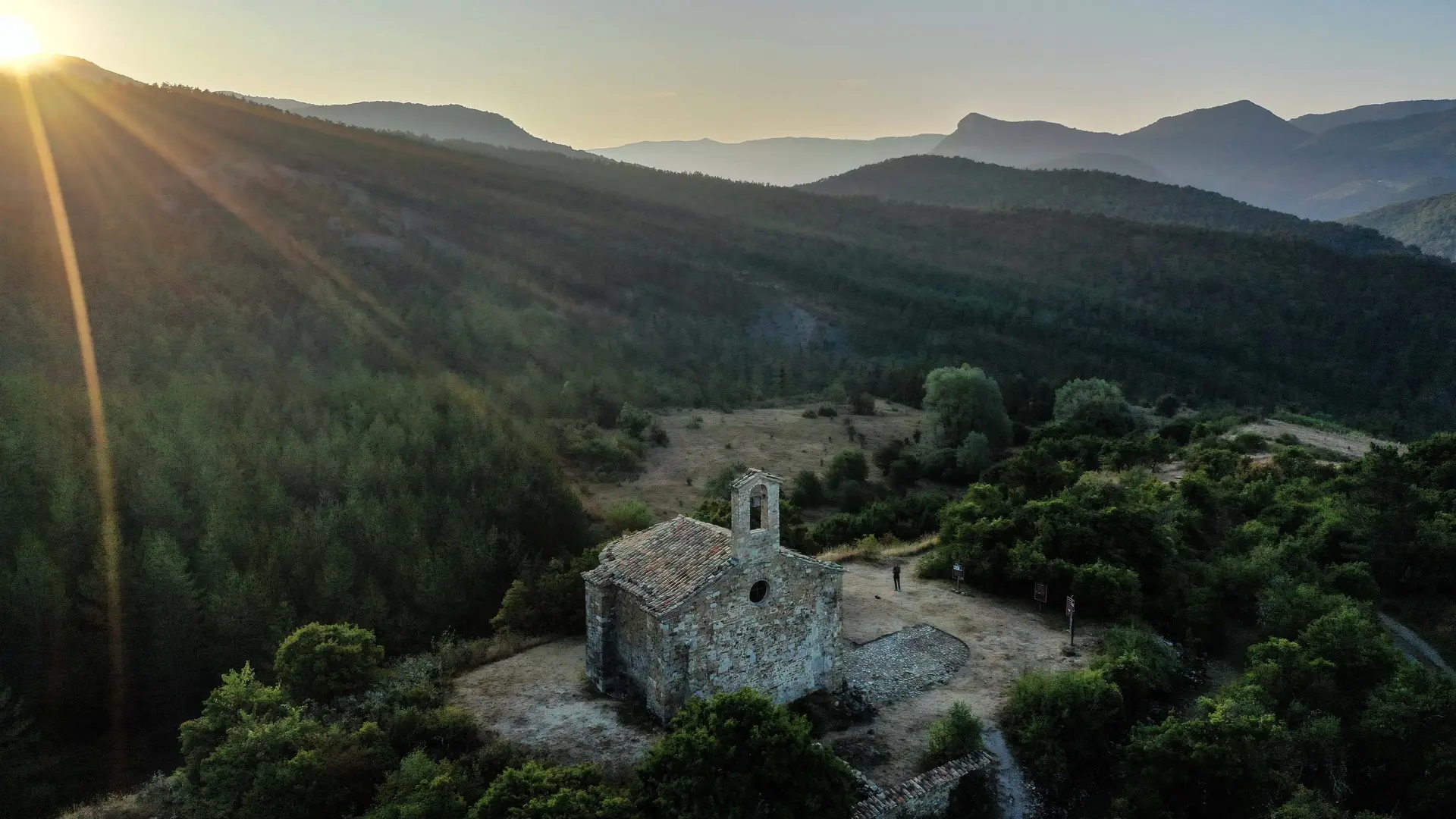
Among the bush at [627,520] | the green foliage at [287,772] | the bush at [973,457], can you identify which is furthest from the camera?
the bush at [973,457]

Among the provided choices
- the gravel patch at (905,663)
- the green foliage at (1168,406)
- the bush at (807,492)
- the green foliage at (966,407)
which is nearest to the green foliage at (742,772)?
the gravel patch at (905,663)

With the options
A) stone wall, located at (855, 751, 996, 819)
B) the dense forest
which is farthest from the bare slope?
stone wall, located at (855, 751, 996, 819)

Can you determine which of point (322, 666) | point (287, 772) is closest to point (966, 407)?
point (322, 666)

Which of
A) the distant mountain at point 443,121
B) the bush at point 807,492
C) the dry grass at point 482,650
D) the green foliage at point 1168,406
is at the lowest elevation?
the bush at point 807,492

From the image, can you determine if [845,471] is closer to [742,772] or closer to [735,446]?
[735,446]

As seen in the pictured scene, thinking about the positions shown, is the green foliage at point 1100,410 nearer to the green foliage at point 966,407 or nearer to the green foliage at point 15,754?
the green foliage at point 966,407

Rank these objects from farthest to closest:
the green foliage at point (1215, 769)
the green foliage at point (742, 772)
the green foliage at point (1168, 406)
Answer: the green foliage at point (1168, 406) < the green foliage at point (1215, 769) < the green foliage at point (742, 772)
